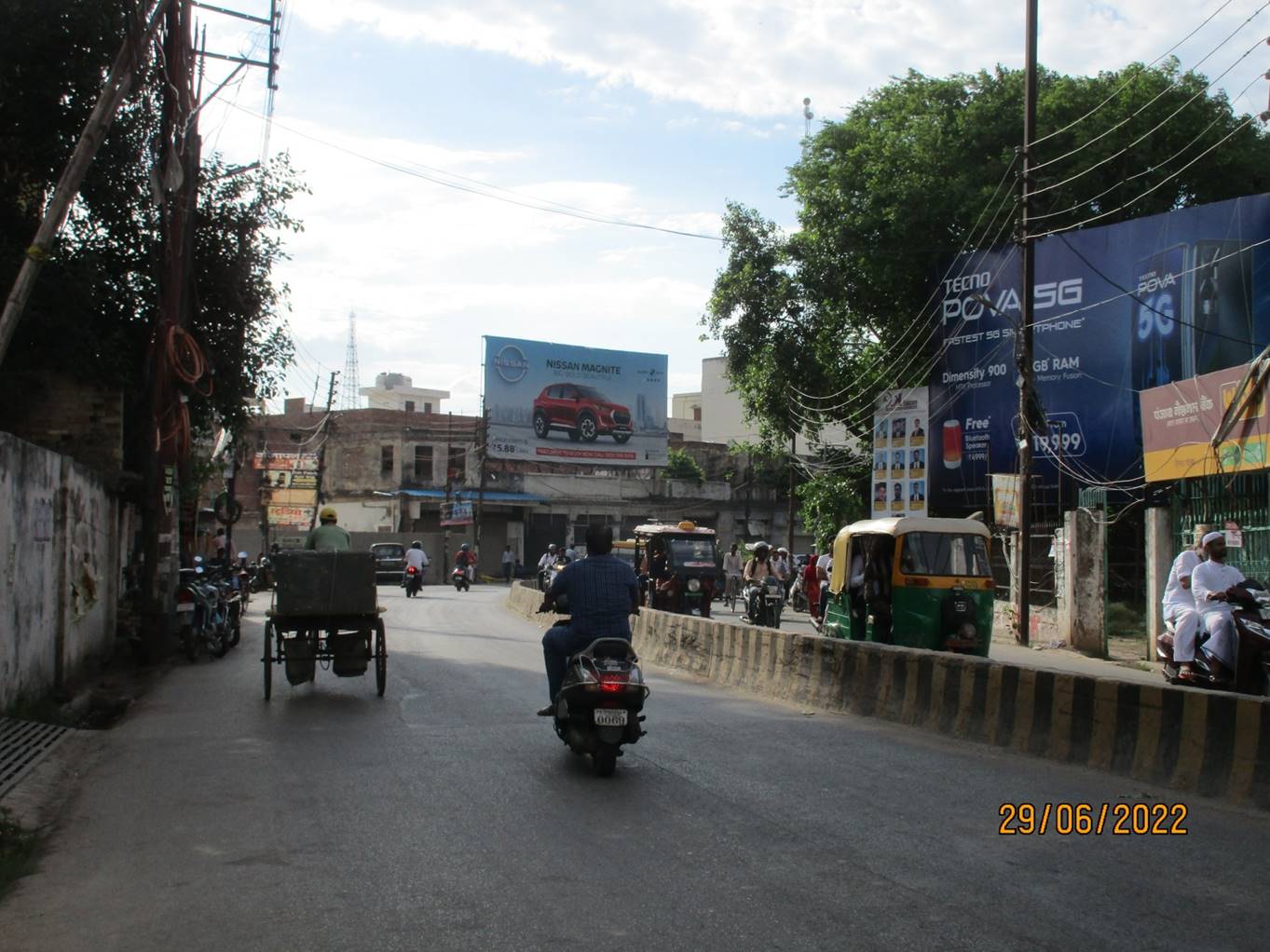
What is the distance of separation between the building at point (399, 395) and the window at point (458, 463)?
2636 cm

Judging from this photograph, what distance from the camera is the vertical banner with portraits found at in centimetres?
3450

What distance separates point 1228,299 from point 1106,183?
29.4 ft

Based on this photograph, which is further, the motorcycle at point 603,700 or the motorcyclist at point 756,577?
the motorcyclist at point 756,577

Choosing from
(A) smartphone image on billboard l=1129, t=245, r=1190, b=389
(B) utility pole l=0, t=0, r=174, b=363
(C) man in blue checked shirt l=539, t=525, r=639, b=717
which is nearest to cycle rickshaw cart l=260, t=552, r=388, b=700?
(B) utility pole l=0, t=0, r=174, b=363

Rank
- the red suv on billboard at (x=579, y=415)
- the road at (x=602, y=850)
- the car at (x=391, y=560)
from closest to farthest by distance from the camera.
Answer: the road at (x=602, y=850) → the car at (x=391, y=560) → the red suv on billboard at (x=579, y=415)

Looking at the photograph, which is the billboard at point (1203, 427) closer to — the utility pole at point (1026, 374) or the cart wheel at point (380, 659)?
the utility pole at point (1026, 374)

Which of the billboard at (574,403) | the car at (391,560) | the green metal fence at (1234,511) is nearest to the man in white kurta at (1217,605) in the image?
the green metal fence at (1234,511)

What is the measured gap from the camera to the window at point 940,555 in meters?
16.3

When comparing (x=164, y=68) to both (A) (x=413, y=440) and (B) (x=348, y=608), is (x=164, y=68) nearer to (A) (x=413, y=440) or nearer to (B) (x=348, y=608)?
(B) (x=348, y=608)

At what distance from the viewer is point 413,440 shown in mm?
65812

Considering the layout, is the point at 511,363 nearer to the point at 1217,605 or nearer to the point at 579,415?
the point at 579,415

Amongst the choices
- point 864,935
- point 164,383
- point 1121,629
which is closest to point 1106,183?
point 1121,629

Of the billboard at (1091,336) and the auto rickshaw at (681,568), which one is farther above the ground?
the billboard at (1091,336)

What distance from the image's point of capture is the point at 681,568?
94.1ft
